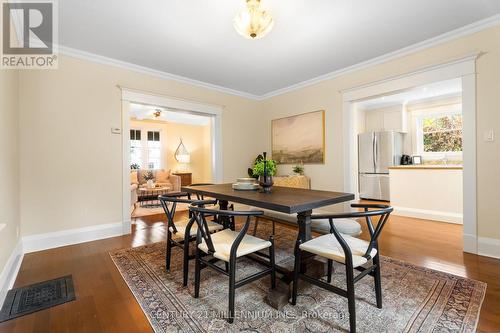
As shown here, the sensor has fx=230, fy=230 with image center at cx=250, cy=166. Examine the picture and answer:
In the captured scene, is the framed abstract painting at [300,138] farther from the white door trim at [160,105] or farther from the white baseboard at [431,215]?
the white baseboard at [431,215]

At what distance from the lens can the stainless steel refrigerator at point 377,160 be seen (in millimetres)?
5965

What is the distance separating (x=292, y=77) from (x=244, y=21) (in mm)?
2368

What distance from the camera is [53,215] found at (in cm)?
295

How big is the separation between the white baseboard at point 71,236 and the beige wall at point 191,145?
4.83 m

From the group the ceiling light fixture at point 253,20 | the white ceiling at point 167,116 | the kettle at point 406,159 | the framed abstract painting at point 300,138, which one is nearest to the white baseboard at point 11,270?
the ceiling light fixture at point 253,20

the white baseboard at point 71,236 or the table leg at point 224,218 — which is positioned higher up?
the table leg at point 224,218

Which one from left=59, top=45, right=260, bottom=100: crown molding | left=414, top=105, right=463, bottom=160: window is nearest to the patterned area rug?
left=59, top=45, right=260, bottom=100: crown molding

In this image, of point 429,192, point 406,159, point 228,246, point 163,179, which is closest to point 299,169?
point 429,192

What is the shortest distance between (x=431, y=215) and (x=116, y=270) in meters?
4.93

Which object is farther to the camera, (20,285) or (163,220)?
(163,220)

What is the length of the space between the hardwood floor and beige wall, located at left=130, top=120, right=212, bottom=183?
4.64m

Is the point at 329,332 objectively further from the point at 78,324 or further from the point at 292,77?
the point at 292,77

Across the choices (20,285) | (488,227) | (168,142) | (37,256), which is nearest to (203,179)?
(168,142)

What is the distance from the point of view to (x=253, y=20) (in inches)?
77.5
